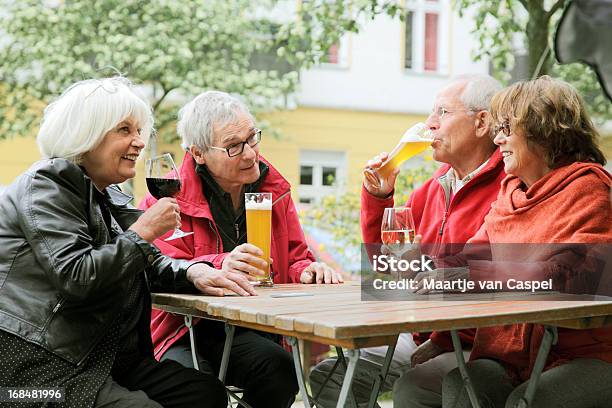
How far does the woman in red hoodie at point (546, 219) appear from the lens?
2264mm

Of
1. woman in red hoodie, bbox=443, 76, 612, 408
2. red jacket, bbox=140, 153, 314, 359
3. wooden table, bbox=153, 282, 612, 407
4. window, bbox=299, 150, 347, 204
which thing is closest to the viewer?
wooden table, bbox=153, 282, 612, 407

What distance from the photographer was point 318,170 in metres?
14.0

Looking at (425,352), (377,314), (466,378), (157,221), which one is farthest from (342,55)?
(377,314)

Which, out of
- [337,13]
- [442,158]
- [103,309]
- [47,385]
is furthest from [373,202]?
[337,13]

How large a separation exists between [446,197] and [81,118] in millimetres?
1388

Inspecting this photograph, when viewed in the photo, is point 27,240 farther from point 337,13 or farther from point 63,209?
point 337,13

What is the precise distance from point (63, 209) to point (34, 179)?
0.12 meters

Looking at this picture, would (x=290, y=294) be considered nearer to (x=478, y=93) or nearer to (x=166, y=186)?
(x=166, y=186)

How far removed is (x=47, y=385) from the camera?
2.20 m

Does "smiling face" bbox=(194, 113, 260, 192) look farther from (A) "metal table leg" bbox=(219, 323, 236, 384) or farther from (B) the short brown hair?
(B) the short brown hair

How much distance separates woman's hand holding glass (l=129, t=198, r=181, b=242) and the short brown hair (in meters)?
1.06

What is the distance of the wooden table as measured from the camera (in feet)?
5.89

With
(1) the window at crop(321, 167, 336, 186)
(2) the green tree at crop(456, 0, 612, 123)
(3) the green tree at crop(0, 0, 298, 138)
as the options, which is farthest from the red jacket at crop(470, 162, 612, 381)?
(1) the window at crop(321, 167, 336, 186)

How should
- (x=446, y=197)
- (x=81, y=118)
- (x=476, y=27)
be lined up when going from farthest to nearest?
(x=476, y=27)
(x=446, y=197)
(x=81, y=118)
